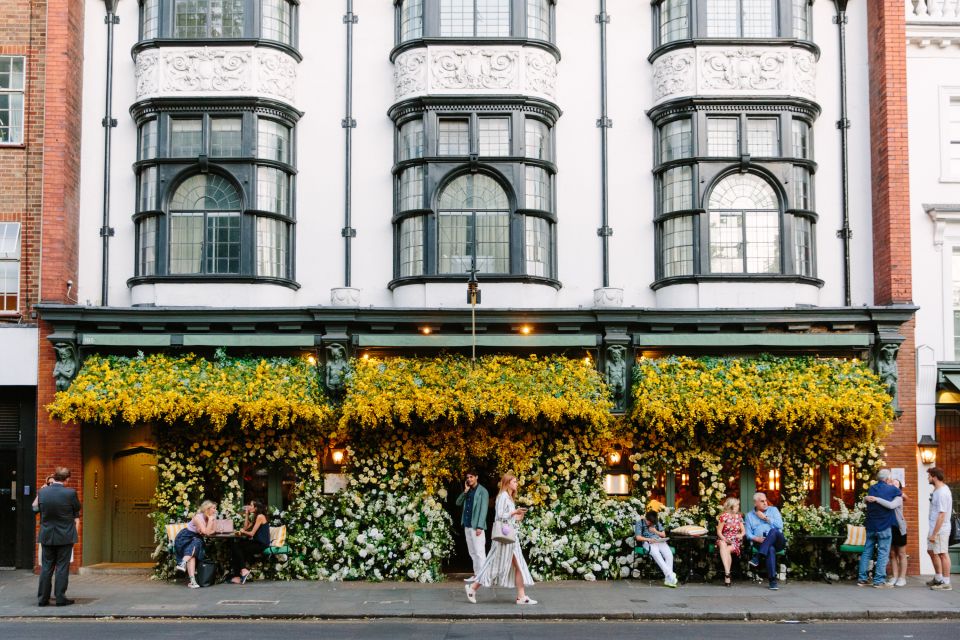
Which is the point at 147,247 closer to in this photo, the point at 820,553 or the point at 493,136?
the point at 493,136

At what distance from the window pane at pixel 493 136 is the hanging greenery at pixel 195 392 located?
469 centimetres

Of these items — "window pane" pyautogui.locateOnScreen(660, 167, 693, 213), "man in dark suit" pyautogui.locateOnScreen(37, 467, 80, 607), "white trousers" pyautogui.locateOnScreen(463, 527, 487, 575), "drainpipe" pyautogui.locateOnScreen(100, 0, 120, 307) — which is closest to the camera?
"man in dark suit" pyautogui.locateOnScreen(37, 467, 80, 607)

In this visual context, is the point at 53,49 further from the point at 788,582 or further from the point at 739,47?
the point at 788,582

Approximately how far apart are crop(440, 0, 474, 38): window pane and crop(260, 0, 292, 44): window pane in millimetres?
2676

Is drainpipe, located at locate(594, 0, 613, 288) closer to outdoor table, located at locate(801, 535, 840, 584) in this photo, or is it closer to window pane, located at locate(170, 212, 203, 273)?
outdoor table, located at locate(801, 535, 840, 584)

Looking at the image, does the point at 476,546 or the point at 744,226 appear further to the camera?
the point at 744,226

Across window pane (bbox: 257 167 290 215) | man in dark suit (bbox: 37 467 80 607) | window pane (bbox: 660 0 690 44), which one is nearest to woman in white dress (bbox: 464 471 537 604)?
man in dark suit (bbox: 37 467 80 607)

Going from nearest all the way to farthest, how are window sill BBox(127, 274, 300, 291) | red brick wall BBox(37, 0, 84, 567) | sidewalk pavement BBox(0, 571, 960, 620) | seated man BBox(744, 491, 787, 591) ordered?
sidewalk pavement BBox(0, 571, 960, 620), seated man BBox(744, 491, 787, 591), red brick wall BBox(37, 0, 84, 567), window sill BBox(127, 274, 300, 291)

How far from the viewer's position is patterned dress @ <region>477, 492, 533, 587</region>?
1390cm

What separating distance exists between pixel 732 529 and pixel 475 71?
8.51 m

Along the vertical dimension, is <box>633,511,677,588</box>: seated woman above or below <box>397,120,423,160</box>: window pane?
below

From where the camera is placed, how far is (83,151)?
57.3ft

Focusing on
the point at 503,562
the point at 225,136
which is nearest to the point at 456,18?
the point at 225,136

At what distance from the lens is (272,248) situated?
674 inches
